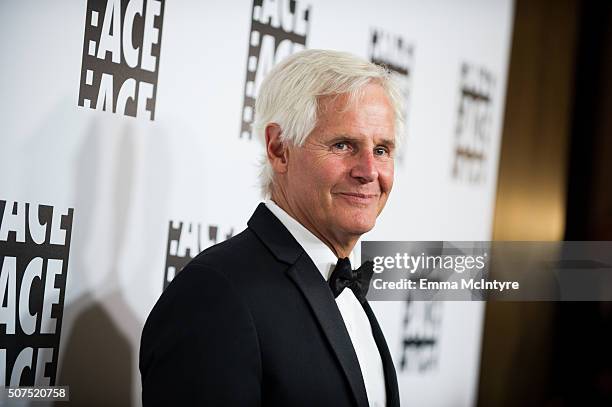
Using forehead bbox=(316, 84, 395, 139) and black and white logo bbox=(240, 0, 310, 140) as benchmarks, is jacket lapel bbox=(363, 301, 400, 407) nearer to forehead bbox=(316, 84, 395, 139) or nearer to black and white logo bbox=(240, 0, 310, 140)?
forehead bbox=(316, 84, 395, 139)

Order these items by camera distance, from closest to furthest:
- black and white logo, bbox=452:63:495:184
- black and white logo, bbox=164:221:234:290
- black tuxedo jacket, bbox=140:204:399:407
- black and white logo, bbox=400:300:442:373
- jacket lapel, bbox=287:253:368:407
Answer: black tuxedo jacket, bbox=140:204:399:407 < jacket lapel, bbox=287:253:368:407 < black and white logo, bbox=164:221:234:290 < black and white logo, bbox=400:300:442:373 < black and white logo, bbox=452:63:495:184

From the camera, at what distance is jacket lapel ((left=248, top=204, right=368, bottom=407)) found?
60.2 inches

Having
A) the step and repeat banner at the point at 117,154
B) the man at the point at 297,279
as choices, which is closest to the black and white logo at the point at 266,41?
the step and repeat banner at the point at 117,154

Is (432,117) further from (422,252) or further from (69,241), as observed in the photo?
(69,241)

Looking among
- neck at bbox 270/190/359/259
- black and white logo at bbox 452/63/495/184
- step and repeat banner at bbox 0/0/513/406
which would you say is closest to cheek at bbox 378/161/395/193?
neck at bbox 270/190/359/259

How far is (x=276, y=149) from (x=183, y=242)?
53 cm

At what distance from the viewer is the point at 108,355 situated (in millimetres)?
1977

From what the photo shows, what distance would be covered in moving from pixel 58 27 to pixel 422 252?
1.51 metres

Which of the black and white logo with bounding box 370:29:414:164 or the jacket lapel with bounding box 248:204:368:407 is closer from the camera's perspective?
the jacket lapel with bounding box 248:204:368:407

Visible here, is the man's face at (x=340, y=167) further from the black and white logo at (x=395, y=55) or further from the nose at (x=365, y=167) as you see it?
the black and white logo at (x=395, y=55)

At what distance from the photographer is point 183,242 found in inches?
83.0

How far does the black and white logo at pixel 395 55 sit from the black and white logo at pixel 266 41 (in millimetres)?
365

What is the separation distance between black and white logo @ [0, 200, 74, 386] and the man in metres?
0.43

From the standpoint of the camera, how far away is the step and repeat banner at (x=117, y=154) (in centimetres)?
180
